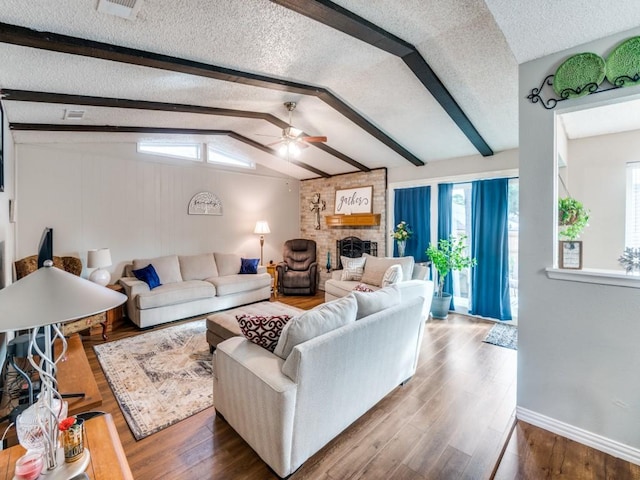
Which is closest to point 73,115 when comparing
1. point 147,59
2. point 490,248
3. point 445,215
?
point 147,59

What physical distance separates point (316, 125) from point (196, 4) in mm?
2718

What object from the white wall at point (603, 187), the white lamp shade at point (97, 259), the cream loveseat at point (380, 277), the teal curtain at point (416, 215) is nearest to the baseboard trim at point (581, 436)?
the cream loveseat at point (380, 277)

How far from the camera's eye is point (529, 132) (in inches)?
82.8

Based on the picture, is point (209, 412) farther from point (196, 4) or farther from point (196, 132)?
point (196, 132)

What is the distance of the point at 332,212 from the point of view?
258 inches

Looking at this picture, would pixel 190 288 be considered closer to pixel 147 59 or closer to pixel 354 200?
pixel 147 59

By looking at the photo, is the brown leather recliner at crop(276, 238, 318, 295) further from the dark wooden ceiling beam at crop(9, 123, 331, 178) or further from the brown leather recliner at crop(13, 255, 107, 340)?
the brown leather recliner at crop(13, 255, 107, 340)

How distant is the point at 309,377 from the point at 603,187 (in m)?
4.00

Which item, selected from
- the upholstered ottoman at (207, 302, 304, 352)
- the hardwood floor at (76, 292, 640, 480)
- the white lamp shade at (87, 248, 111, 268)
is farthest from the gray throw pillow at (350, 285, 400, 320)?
the white lamp shade at (87, 248, 111, 268)

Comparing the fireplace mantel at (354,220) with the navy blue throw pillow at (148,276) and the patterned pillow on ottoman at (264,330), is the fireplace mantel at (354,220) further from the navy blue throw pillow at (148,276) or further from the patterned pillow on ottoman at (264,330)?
the patterned pillow on ottoman at (264,330)

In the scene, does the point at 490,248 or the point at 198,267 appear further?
the point at 198,267

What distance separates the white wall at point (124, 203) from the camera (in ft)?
13.1

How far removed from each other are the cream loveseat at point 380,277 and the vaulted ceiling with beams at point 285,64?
1843 mm

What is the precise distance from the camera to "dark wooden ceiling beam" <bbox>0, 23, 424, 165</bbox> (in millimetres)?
1884
